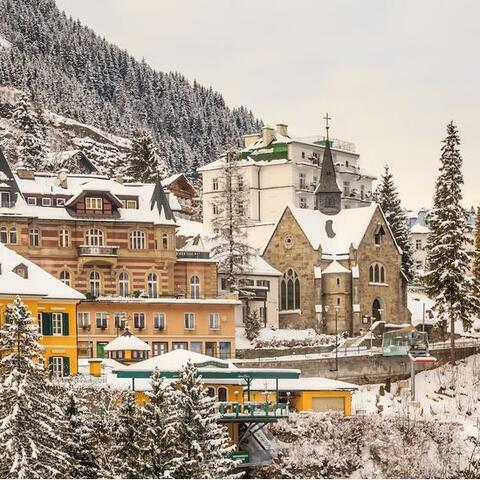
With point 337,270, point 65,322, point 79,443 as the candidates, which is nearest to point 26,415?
point 79,443

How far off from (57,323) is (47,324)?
2.20 feet

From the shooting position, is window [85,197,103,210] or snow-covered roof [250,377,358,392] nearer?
snow-covered roof [250,377,358,392]

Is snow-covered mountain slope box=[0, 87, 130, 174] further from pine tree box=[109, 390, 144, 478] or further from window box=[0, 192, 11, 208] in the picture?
pine tree box=[109, 390, 144, 478]

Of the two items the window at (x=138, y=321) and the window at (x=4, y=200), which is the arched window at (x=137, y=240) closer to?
the window at (x=138, y=321)

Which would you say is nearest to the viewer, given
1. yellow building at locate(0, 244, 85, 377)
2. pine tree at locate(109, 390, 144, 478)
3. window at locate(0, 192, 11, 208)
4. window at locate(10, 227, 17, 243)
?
pine tree at locate(109, 390, 144, 478)

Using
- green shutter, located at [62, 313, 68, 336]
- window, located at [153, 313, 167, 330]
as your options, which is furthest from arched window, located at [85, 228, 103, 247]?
green shutter, located at [62, 313, 68, 336]

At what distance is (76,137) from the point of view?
176m

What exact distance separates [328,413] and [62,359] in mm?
13789

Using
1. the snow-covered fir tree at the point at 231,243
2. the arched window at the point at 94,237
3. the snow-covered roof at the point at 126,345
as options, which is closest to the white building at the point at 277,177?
the snow-covered fir tree at the point at 231,243

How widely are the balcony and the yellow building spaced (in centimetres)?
1265

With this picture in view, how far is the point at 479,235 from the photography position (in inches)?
4060

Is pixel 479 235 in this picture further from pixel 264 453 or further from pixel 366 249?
pixel 264 453

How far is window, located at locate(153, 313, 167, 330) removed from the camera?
86.5 metres

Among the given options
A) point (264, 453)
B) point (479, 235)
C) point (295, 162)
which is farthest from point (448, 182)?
point (295, 162)
